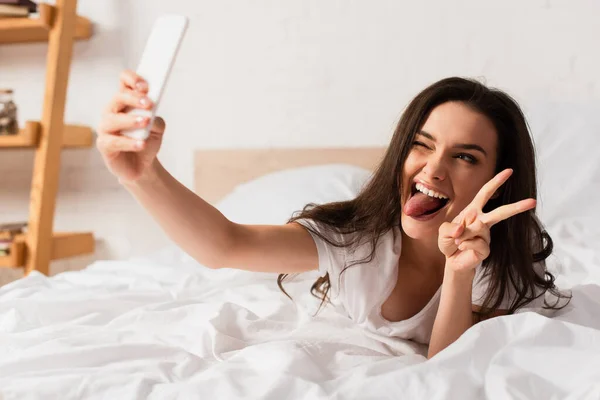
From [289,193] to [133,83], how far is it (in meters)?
1.12

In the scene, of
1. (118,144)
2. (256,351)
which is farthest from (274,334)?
(118,144)

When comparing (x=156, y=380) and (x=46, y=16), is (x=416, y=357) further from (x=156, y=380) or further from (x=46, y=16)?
(x=46, y=16)

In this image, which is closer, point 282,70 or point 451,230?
point 451,230

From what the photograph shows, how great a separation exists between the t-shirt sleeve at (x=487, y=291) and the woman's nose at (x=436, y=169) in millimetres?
253

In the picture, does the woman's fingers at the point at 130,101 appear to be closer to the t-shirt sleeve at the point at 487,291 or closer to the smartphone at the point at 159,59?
the smartphone at the point at 159,59

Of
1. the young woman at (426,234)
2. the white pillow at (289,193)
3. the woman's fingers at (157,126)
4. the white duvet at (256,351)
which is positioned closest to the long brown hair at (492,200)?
the young woman at (426,234)

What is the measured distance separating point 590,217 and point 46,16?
175 centimetres

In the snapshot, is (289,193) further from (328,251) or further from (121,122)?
(121,122)

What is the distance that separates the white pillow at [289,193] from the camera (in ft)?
5.95

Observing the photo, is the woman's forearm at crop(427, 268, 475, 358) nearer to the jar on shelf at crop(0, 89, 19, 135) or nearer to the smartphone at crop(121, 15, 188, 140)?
the smartphone at crop(121, 15, 188, 140)

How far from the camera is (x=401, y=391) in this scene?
75 cm

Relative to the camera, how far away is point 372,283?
1.14m

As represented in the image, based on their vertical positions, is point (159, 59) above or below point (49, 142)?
above

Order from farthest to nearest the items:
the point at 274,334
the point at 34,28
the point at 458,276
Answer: the point at 34,28 → the point at 274,334 → the point at 458,276
